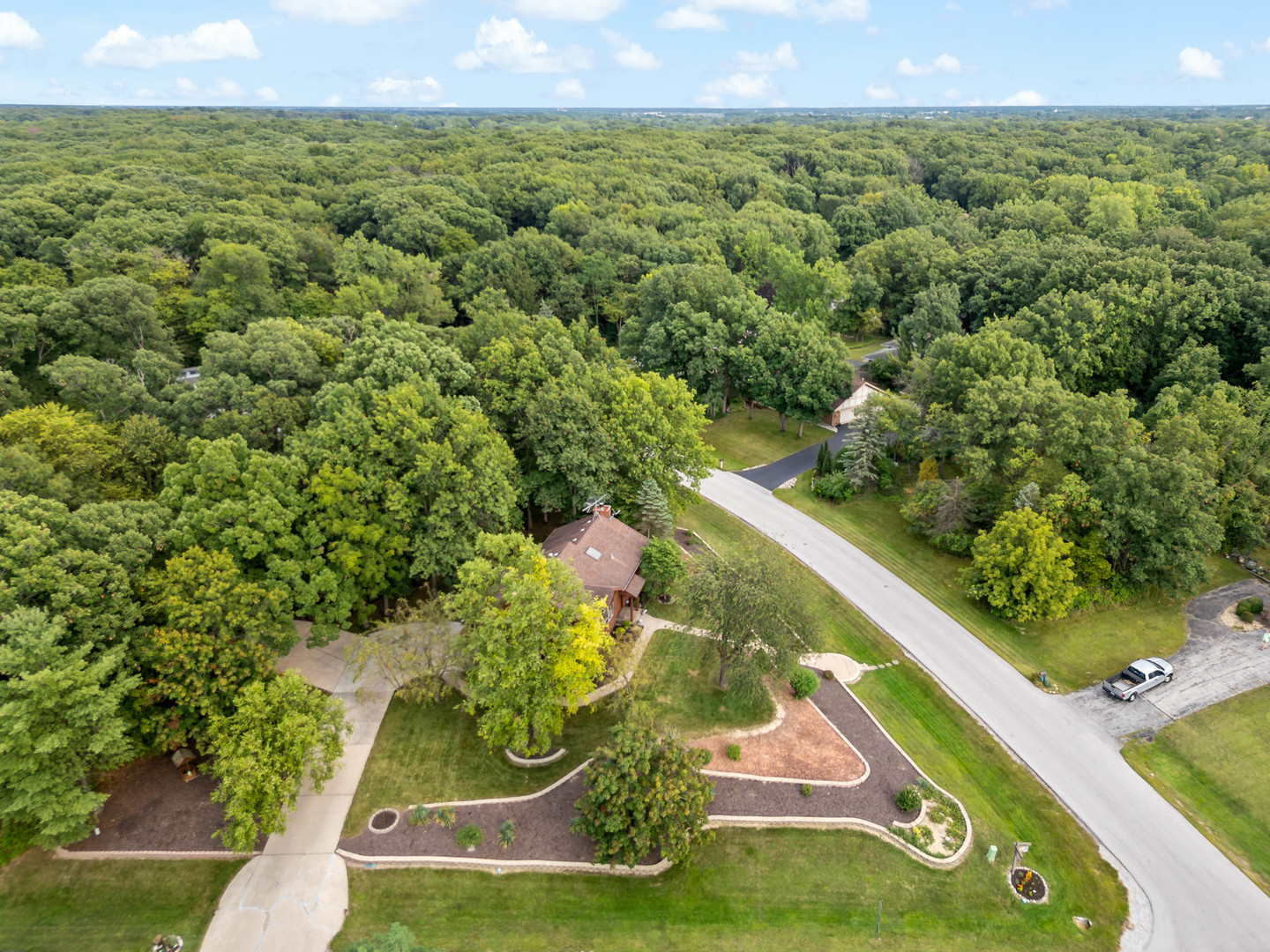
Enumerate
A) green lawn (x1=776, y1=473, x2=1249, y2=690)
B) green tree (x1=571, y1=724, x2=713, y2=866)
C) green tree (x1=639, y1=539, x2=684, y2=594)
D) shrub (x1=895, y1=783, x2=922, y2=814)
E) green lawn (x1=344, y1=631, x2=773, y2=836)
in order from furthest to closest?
green tree (x1=639, y1=539, x2=684, y2=594) < green lawn (x1=776, y1=473, x2=1249, y2=690) < green lawn (x1=344, y1=631, x2=773, y2=836) < shrub (x1=895, y1=783, x2=922, y2=814) < green tree (x1=571, y1=724, x2=713, y2=866)

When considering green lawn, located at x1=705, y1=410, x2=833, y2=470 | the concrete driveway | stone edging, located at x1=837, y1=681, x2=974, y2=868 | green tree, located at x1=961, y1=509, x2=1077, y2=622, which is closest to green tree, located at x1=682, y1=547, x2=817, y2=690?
stone edging, located at x1=837, y1=681, x2=974, y2=868

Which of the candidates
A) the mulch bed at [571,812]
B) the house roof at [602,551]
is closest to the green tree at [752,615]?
the mulch bed at [571,812]

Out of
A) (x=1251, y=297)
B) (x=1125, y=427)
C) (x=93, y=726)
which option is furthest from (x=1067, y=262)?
(x=93, y=726)

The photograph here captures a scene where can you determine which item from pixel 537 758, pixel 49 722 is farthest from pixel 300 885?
pixel 49 722

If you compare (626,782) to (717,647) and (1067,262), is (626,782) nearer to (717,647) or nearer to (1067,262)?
(717,647)

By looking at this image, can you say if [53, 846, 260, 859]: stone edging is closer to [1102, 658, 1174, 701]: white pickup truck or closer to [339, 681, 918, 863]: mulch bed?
[339, 681, 918, 863]: mulch bed

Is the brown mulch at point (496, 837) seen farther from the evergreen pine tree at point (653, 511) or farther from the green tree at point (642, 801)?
the evergreen pine tree at point (653, 511)

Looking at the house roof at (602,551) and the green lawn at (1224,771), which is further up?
the house roof at (602,551)
